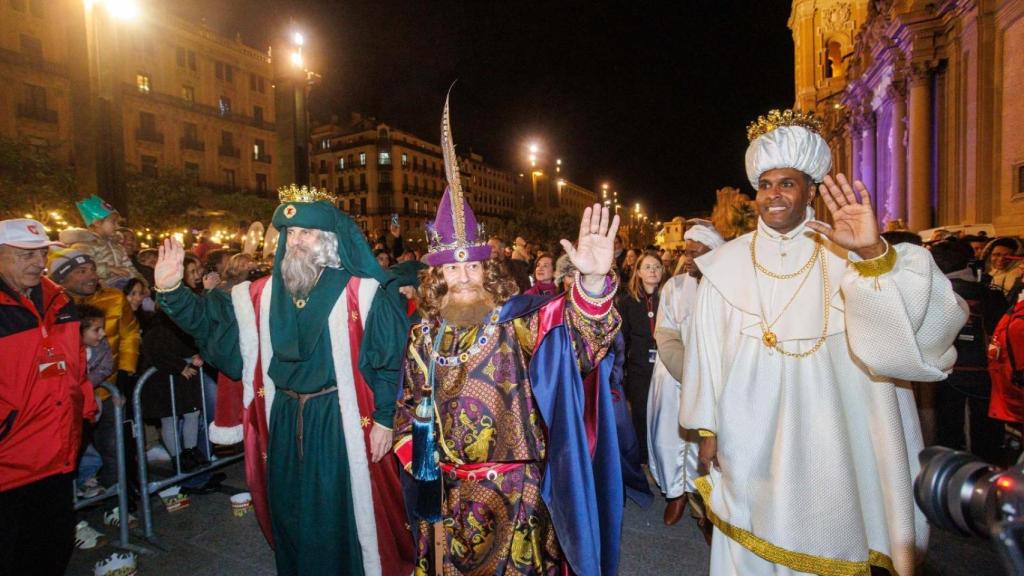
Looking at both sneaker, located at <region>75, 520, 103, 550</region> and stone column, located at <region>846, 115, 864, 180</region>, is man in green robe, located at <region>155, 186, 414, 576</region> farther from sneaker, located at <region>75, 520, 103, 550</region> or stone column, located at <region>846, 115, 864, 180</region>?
stone column, located at <region>846, 115, 864, 180</region>

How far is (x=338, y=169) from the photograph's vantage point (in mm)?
77062

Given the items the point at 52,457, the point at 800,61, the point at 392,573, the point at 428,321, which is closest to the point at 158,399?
→ the point at 52,457

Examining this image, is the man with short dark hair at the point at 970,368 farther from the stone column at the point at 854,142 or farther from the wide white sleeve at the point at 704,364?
the stone column at the point at 854,142

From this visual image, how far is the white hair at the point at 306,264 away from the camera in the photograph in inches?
141

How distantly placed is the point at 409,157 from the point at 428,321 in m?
78.3

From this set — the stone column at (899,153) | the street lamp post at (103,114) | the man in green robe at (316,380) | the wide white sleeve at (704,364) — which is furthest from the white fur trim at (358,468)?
the stone column at (899,153)

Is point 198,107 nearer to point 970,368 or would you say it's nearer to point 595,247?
point 595,247

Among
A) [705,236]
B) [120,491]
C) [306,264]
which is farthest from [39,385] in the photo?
[705,236]

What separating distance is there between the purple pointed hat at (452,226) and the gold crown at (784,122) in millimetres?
1598

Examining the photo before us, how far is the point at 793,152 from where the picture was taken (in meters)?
2.73

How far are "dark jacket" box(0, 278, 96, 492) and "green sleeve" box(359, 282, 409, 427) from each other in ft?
6.18

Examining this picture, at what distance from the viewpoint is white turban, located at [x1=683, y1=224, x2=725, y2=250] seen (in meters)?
5.32

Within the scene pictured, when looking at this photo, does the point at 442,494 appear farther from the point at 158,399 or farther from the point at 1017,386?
the point at 1017,386

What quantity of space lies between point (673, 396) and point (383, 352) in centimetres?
281
